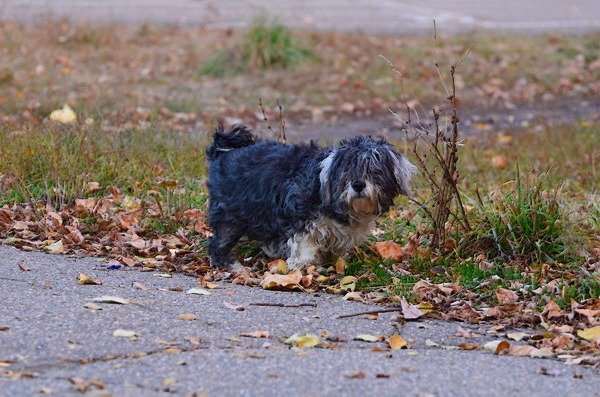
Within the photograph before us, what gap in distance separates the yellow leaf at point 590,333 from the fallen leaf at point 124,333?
2.42 m

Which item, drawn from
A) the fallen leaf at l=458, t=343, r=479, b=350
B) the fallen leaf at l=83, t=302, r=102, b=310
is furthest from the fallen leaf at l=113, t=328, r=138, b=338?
the fallen leaf at l=458, t=343, r=479, b=350

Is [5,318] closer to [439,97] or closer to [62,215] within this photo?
[62,215]

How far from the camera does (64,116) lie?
37.8 feet

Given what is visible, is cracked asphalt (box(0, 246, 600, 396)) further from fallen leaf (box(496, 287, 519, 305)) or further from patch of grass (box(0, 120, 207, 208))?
patch of grass (box(0, 120, 207, 208))

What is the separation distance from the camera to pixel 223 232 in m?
7.85

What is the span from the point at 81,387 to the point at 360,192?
8.95 ft

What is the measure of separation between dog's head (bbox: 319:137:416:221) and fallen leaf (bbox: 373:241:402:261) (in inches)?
18.5

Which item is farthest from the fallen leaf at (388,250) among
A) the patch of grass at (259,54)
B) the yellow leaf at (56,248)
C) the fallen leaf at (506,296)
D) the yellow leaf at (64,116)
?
the patch of grass at (259,54)

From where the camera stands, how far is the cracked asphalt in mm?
5090

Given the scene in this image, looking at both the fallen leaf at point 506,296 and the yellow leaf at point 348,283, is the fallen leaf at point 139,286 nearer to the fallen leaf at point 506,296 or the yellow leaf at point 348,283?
the yellow leaf at point 348,283

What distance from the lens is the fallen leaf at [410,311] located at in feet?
21.7

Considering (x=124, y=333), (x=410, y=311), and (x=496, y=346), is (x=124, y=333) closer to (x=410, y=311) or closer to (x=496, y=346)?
(x=410, y=311)

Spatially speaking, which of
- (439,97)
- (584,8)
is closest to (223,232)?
(439,97)

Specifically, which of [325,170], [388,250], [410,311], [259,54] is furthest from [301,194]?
[259,54]
